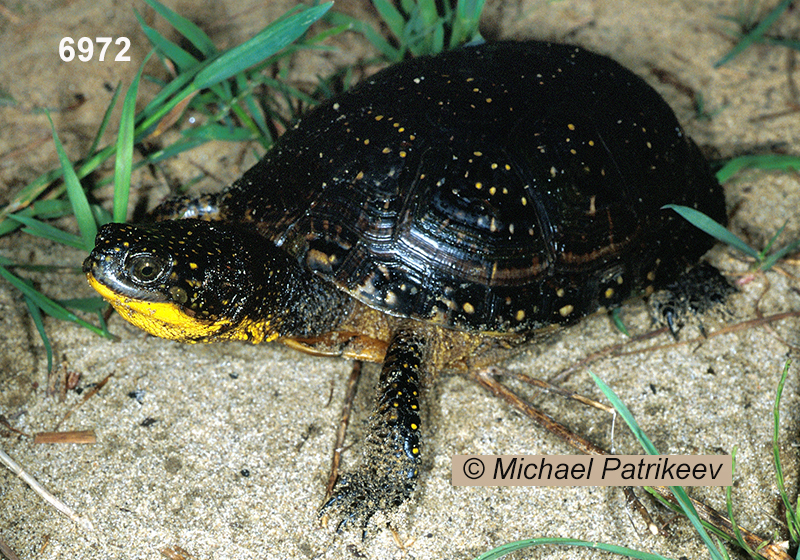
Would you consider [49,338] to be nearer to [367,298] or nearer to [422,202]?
[367,298]

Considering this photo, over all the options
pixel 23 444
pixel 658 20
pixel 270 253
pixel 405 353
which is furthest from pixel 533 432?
pixel 658 20

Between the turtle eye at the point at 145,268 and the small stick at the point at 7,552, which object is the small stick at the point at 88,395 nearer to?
the small stick at the point at 7,552

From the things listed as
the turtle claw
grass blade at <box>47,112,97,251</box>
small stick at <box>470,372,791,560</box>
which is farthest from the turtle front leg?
grass blade at <box>47,112,97,251</box>

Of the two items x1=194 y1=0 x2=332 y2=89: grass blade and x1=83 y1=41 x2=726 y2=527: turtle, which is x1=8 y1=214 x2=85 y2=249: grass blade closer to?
x1=83 y1=41 x2=726 y2=527: turtle

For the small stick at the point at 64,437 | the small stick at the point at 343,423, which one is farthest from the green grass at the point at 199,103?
the small stick at the point at 343,423

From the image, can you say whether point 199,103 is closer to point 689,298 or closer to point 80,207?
point 80,207

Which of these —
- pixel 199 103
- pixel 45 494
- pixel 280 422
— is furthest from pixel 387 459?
pixel 199 103
